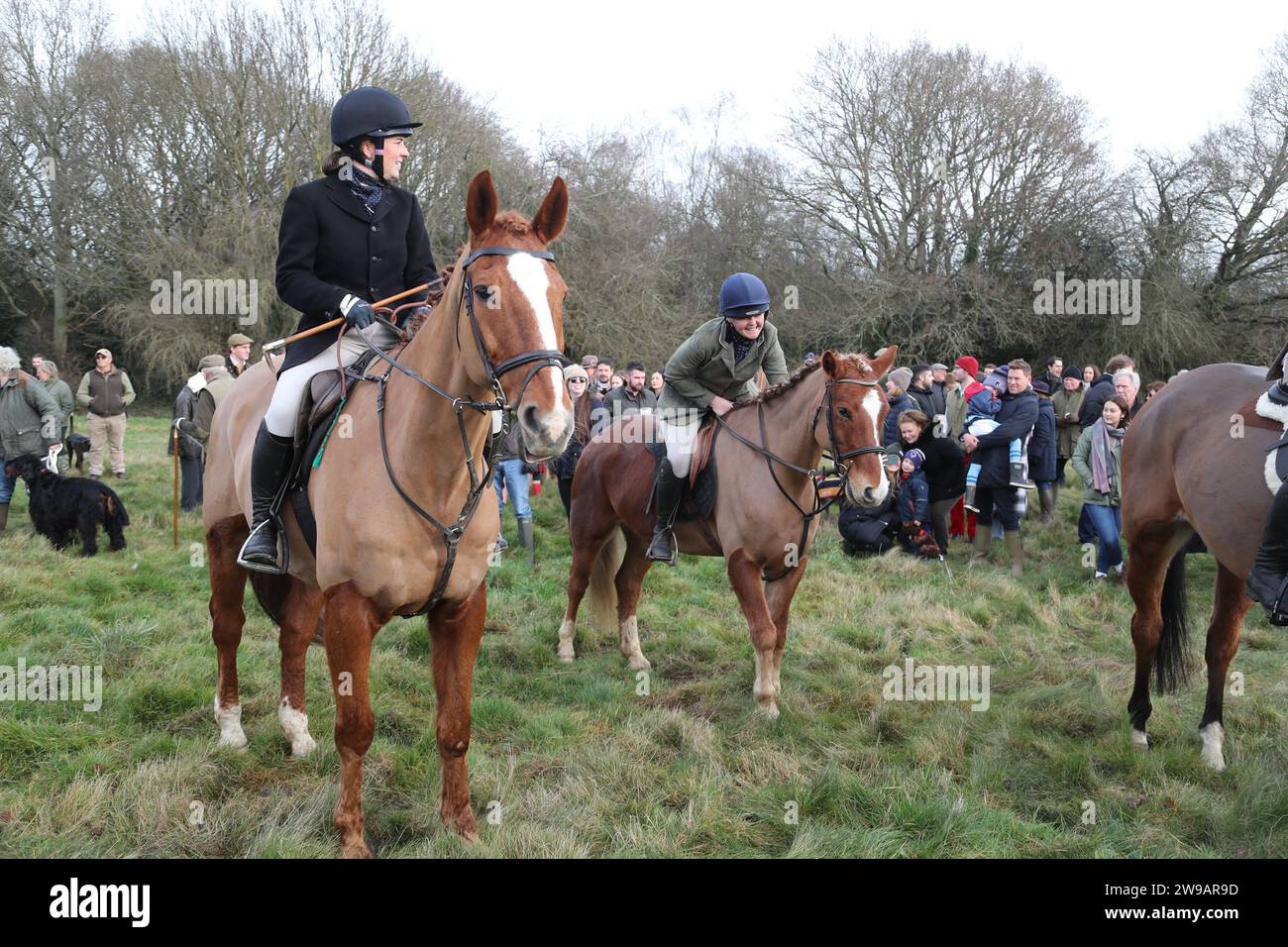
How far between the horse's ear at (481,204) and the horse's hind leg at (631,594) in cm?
431

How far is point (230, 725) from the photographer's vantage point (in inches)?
201

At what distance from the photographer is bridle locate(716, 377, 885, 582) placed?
5.75 metres

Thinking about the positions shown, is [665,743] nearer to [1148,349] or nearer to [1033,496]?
[1033,496]

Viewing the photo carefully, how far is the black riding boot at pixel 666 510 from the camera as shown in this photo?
678 cm

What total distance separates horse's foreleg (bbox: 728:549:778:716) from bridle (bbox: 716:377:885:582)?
307mm

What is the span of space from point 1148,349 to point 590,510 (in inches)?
842

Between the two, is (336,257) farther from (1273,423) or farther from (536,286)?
(1273,423)

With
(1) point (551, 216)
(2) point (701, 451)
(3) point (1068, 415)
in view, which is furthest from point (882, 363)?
(3) point (1068, 415)

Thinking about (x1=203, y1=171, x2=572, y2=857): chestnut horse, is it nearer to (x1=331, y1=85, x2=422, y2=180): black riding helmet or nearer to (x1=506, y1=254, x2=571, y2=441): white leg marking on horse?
(x1=506, y1=254, x2=571, y2=441): white leg marking on horse

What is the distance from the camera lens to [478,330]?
3340 millimetres

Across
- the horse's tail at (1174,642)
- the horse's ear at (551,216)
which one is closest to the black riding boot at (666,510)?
the horse's tail at (1174,642)

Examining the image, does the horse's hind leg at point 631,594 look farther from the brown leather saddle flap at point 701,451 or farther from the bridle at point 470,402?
the bridle at point 470,402
